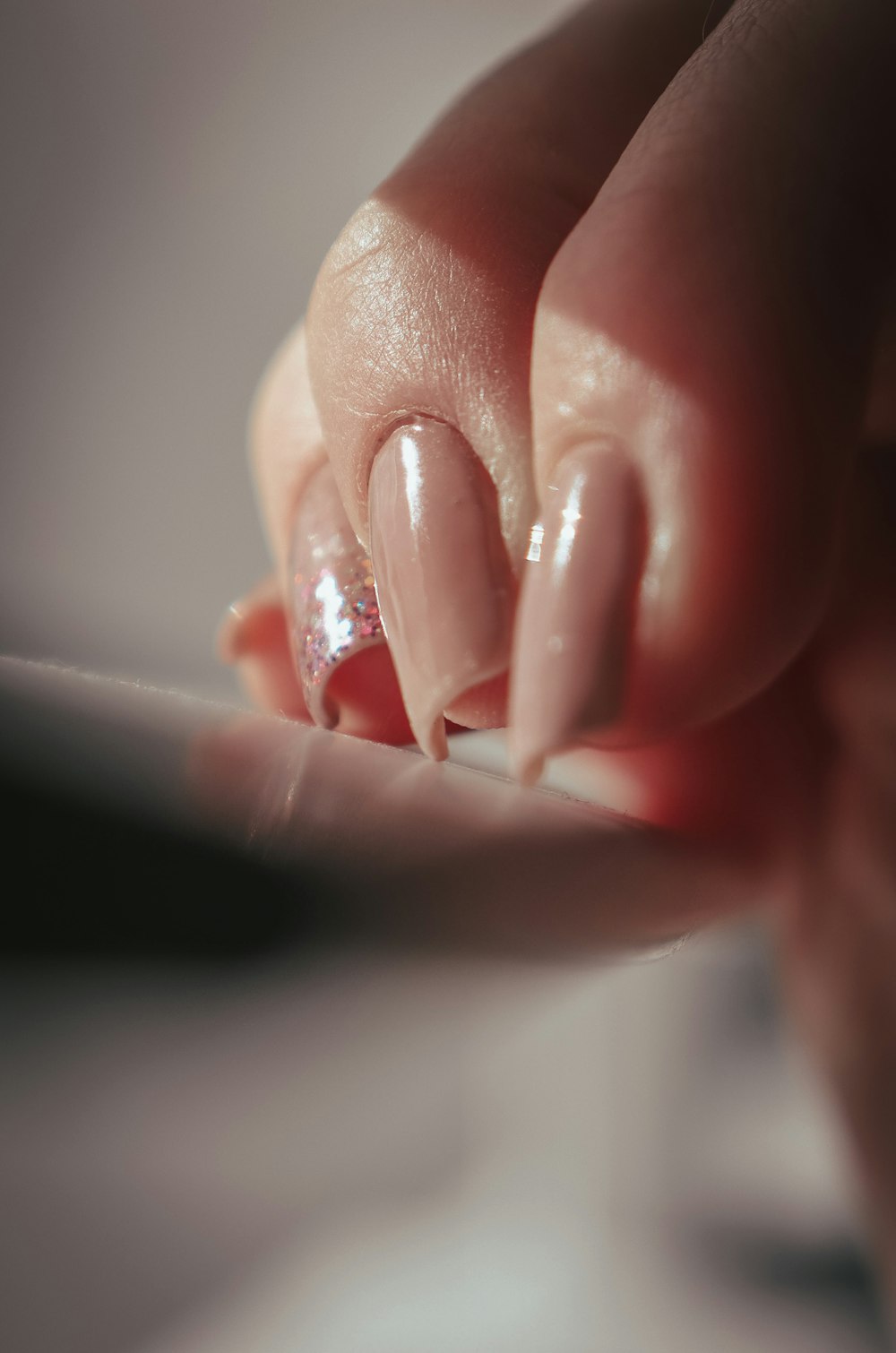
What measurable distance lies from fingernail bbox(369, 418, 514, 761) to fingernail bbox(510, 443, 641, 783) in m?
0.02

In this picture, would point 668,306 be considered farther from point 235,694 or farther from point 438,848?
point 235,694

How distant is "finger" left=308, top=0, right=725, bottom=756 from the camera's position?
0.53ft

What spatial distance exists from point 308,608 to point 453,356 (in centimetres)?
7

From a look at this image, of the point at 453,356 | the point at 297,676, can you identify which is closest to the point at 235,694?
the point at 297,676

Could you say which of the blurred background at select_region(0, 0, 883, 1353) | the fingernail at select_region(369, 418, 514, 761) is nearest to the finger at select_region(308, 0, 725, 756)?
the fingernail at select_region(369, 418, 514, 761)

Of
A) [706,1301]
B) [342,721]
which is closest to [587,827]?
[342,721]

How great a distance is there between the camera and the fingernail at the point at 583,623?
0.46 ft

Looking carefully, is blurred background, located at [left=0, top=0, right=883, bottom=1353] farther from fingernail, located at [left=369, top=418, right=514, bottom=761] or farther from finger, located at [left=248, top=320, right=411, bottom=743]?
fingernail, located at [left=369, top=418, right=514, bottom=761]

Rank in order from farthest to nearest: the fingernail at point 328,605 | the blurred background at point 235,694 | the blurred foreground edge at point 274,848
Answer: the blurred background at point 235,694 < the fingernail at point 328,605 < the blurred foreground edge at point 274,848

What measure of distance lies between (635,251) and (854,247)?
1.3 inches

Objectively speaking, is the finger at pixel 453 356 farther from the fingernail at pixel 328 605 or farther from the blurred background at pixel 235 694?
the blurred background at pixel 235 694

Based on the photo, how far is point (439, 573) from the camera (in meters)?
0.16

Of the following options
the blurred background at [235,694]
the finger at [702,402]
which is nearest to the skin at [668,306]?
the finger at [702,402]

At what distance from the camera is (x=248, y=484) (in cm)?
58
